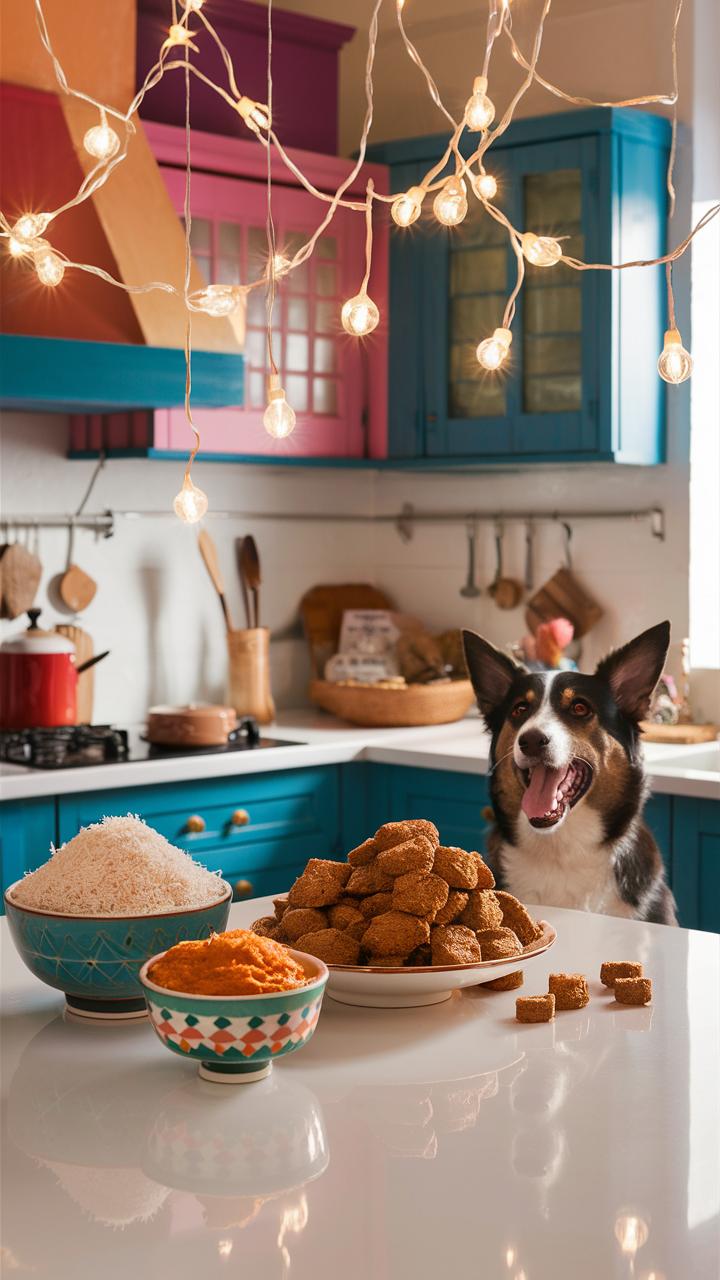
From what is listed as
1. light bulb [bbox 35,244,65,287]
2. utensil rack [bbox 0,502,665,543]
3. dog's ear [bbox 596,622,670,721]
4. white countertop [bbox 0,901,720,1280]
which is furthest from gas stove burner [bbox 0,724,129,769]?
light bulb [bbox 35,244,65,287]

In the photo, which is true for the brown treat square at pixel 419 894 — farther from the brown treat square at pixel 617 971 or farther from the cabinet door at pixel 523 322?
the cabinet door at pixel 523 322

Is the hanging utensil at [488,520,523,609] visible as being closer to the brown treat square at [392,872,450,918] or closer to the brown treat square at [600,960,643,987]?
the brown treat square at [600,960,643,987]

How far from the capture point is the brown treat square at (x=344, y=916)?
159cm

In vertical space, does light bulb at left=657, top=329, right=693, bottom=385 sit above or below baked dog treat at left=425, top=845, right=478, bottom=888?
above

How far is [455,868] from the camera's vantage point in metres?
1.58

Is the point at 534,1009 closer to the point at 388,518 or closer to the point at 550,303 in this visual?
the point at 550,303

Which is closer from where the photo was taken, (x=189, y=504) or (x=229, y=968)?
(x=229, y=968)

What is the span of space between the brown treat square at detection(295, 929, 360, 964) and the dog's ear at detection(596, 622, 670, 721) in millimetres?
757

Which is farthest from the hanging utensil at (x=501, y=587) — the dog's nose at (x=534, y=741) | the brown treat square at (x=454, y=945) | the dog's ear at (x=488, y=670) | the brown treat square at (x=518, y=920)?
the brown treat square at (x=454, y=945)

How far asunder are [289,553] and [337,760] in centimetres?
→ 92

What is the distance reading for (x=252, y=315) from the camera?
3871mm

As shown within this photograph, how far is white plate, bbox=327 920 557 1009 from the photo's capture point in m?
1.53

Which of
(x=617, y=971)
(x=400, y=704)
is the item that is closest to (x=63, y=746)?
(x=400, y=704)

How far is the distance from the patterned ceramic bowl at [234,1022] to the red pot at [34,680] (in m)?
2.15
